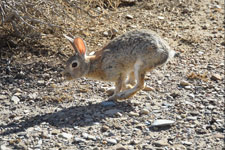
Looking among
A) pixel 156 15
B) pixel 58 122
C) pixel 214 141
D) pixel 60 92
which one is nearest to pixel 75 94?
pixel 60 92

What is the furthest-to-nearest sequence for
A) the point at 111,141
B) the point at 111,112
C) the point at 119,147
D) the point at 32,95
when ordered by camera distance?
the point at 32,95 < the point at 111,112 < the point at 111,141 < the point at 119,147

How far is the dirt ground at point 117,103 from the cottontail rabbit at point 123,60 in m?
0.32

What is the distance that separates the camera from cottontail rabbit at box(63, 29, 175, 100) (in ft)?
22.2

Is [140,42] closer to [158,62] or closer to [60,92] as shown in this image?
[158,62]

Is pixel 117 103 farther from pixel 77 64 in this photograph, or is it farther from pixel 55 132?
pixel 55 132

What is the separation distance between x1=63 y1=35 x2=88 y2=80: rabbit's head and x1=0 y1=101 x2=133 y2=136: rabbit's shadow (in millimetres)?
494

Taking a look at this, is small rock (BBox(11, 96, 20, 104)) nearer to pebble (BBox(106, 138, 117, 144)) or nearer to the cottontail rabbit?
the cottontail rabbit

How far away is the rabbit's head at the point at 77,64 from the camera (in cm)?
700

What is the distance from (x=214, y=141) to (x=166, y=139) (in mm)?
563

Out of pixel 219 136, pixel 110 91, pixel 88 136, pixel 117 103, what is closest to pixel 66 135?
pixel 88 136

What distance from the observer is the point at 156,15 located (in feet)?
33.4

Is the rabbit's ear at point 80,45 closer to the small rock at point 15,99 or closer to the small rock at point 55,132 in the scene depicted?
the small rock at point 15,99

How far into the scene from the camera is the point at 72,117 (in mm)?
6465

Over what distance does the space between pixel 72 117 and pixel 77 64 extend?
888 mm
